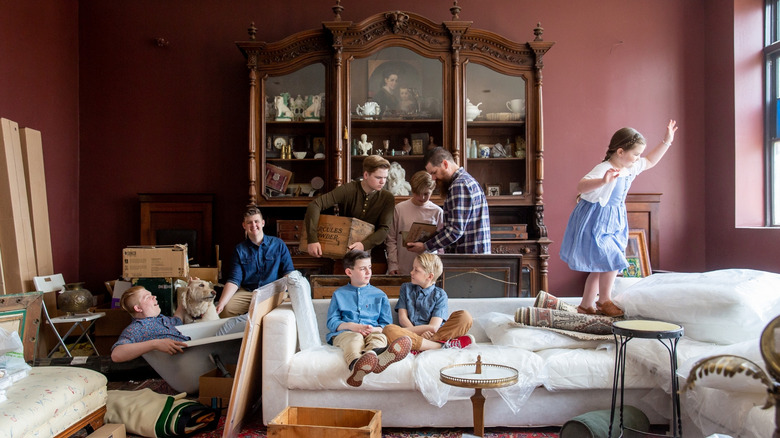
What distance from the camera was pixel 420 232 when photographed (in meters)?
3.85

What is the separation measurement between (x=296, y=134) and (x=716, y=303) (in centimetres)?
334

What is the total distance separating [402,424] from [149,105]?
3838 mm

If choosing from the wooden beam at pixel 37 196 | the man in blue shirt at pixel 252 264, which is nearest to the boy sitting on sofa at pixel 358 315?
the man in blue shirt at pixel 252 264

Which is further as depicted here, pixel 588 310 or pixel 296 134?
pixel 296 134

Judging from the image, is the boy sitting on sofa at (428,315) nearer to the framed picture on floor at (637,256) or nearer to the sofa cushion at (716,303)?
the sofa cushion at (716,303)

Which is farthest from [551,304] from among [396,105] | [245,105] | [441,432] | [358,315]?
[245,105]

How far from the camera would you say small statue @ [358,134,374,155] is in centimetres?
491

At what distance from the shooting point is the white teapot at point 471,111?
494cm

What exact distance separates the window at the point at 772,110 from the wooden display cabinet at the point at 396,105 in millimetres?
1881

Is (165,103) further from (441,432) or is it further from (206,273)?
(441,432)

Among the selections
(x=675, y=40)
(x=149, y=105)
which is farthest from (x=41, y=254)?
(x=675, y=40)

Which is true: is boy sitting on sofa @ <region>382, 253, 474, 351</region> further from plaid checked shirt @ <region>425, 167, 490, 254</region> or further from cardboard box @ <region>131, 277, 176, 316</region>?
cardboard box @ <region>131, 277, 176, 316</region>

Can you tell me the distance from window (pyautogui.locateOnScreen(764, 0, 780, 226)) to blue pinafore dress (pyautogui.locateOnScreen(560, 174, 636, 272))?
2486mm

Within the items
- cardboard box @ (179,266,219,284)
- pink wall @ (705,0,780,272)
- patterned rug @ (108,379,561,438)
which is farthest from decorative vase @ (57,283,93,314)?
pink wall @ (705,0,780,272)
